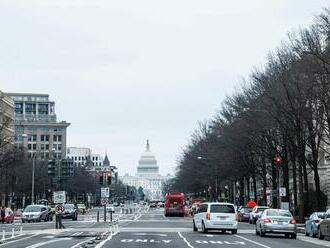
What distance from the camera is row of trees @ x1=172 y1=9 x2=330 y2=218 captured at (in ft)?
139

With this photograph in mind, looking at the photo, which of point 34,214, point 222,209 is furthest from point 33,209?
point 222,209

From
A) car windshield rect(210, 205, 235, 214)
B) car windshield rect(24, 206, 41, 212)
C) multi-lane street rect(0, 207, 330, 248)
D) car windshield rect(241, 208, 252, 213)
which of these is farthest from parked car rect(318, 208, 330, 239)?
car windshield rect(24, 206, 41, 212)

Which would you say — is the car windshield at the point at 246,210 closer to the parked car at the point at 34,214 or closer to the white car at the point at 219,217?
the parked car at the point at 34,214

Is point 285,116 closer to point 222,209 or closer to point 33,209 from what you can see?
point 222,209

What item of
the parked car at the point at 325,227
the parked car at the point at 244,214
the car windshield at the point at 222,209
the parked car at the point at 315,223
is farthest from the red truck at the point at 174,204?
the parked car at the point at 325,227

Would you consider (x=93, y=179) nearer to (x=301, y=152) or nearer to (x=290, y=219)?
(x=301, y=152)

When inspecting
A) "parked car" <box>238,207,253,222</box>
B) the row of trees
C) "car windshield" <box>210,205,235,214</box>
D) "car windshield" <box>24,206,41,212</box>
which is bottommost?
"car windshield" <box>210,205,235,214</box>

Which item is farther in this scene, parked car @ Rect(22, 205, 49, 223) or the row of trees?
parked car @ Rect(22, 205, 49, 223)

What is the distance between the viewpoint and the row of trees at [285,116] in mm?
42344

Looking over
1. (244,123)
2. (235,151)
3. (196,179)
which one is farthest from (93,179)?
(244,123)

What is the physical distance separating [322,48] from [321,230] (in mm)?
10801

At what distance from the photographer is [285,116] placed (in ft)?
168

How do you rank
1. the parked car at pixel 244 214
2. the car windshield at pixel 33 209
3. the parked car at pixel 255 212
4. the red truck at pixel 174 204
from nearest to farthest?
the parked car at pixel 255 212 < the car windshield at pixel 33 209 < the parked car at pixel 244 214 < the red truck at pixel 174 204

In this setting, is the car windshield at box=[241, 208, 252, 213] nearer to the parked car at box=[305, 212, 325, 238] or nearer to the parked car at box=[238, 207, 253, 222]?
the parked car at box=[238, 207, 253, 222]
